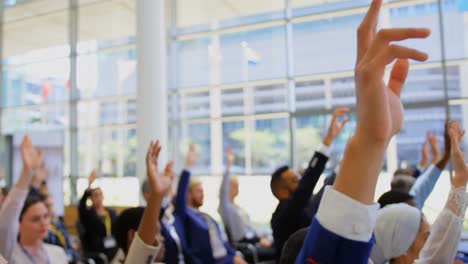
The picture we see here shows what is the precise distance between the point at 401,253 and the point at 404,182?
1854 millimetres

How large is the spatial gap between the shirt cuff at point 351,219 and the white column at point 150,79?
6.50 metres

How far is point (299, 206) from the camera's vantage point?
2512mm

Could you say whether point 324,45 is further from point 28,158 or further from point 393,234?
point 393,234

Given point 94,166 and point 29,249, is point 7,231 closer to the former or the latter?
point 29,249

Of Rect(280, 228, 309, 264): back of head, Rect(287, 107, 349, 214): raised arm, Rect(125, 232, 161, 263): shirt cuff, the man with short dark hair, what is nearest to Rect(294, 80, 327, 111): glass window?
the man with short dark hair

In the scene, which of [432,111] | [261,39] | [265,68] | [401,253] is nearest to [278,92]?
[265,68]

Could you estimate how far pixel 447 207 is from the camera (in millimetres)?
1702

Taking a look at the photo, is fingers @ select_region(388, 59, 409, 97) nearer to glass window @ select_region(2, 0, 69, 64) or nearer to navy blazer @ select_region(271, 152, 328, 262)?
navy blazer @ select_region(271, 152, 328, 262)

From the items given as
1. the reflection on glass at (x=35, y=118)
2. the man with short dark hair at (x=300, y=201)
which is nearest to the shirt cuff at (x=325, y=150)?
the man with short dark hair at (x=300, y=201)

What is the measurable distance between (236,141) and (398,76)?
21.5 feet

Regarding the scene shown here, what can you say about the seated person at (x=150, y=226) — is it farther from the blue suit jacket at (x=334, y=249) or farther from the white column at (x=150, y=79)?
the white column at (x=150, y=79)

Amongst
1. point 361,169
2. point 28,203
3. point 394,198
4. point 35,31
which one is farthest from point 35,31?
point 361,169

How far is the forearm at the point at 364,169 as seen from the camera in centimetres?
54

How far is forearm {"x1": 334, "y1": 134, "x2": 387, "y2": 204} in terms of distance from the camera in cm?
54
